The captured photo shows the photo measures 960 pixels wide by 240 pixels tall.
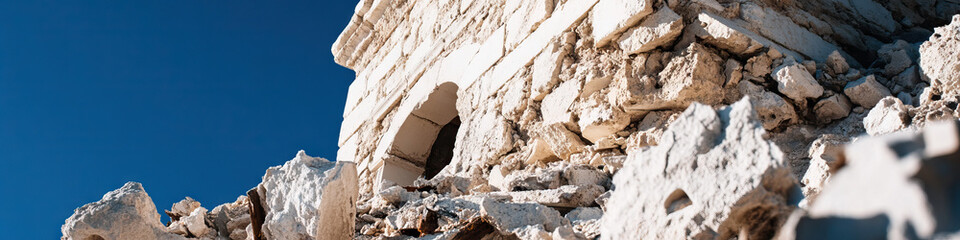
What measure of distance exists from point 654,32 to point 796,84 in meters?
0.68

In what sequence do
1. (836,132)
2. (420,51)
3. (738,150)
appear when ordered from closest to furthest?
(738,150), (836,132), (420,51)

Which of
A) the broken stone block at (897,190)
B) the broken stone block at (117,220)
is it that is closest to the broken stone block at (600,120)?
the broken stone block at (117,220)

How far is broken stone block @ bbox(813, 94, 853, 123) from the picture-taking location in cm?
335

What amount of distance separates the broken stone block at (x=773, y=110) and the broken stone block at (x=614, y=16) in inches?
27.4

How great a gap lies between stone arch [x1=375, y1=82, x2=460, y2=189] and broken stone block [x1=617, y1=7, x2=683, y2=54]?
2.07 metres

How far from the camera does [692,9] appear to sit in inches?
149

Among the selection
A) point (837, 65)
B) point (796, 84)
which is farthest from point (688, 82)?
point (837, 65)

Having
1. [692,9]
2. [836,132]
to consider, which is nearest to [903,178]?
[836,132]

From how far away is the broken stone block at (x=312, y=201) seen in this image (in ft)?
8.60

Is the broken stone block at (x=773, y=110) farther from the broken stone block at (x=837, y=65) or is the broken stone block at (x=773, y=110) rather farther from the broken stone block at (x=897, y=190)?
the broken stone block at (x=897, y=190)

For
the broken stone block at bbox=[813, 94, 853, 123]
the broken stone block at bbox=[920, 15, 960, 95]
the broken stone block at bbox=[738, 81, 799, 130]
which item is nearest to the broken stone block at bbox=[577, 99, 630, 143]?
the broken stone block at bbox=[738, 81, 799, 130]

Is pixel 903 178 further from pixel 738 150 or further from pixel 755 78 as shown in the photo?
pixel 755 78

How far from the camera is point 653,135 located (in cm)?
355

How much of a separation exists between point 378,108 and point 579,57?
2696mm
